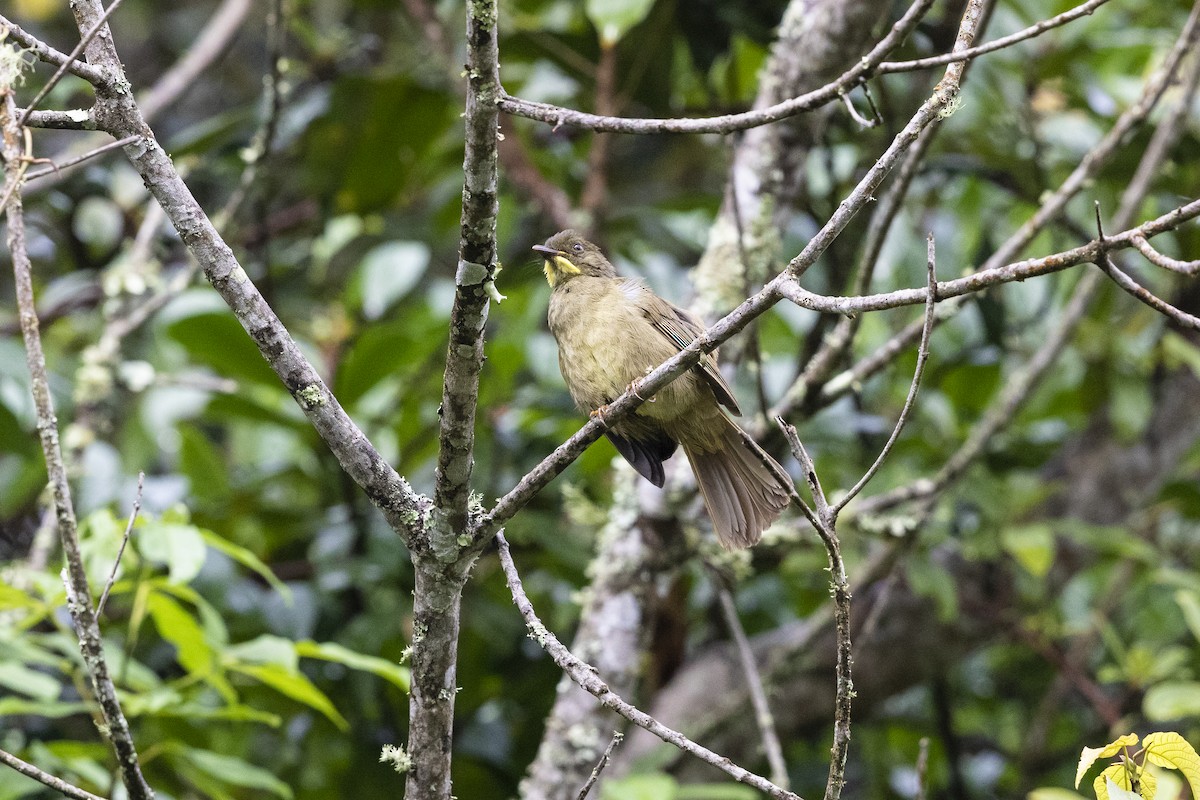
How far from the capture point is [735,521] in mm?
2998

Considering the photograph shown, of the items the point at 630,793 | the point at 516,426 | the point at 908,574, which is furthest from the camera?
the point at 516,426

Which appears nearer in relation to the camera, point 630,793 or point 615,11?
point 630,793

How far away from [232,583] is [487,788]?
1.07m

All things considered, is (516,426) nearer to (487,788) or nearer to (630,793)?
(487,788)

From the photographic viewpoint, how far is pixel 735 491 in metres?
3.08

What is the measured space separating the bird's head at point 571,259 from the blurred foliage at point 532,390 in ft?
1.15

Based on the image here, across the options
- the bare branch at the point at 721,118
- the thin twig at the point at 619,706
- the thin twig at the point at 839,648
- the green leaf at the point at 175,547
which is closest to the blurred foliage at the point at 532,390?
the green leaf at the point at 175,547

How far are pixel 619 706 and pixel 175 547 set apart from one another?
1092 millimetres

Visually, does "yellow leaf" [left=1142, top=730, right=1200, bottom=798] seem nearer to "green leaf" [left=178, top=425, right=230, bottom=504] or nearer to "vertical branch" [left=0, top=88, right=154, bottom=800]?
"vertical branch" [left=0, top=88, right=154, bottom=800]

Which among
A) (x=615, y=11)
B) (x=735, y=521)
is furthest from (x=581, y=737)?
(x=615, y=11)

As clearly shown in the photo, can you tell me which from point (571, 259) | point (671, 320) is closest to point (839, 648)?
point (671, 320)

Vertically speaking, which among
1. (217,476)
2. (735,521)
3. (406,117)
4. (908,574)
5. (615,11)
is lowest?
(735,521)

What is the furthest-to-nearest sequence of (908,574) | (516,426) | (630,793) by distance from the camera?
(516,426) → (908,574) → (630,793)

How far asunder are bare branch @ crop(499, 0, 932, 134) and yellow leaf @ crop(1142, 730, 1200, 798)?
0.99 metres
